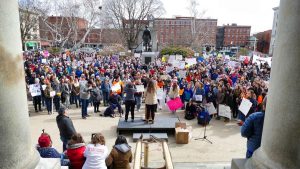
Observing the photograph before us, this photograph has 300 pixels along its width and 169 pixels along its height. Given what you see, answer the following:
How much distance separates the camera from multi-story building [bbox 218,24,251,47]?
110 m

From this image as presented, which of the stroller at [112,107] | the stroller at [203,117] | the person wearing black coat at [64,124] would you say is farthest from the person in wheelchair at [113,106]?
the person wearing black coat at [64,124]

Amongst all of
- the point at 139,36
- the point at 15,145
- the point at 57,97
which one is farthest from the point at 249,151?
the point at 139,36

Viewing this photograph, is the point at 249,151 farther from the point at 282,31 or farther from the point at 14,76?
the point at 14,76

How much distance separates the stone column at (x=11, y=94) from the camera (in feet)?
8.59

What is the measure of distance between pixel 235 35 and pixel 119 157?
116m

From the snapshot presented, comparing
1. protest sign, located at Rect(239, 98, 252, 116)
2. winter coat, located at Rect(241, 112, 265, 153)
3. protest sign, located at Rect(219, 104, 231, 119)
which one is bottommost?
protest sign, located at Rect(219, 104, 231, 119)

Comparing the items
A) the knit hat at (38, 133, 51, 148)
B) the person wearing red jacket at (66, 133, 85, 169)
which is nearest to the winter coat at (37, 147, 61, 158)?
the knit hat at (38, 133, 51, 148)

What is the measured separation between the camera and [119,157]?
4.76 meters

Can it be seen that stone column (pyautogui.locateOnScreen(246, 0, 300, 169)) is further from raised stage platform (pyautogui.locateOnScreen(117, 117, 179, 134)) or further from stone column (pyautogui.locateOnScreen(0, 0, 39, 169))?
raised stage platform (pyautogui.locateOnScreen(117, 117, 179, 134))

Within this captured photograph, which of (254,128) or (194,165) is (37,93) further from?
(254,128)

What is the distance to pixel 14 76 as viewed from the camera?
2.73m

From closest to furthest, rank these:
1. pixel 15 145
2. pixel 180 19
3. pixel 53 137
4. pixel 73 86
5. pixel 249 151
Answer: pixel 15 145
pixel 249 151
pixel 53 137
pixel 73 86
pixel 180 19

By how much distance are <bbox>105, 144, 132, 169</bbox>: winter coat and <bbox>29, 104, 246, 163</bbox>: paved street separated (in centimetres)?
272

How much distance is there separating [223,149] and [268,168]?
5.77 meters
